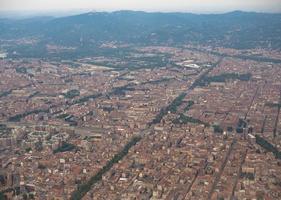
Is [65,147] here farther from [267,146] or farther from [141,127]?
[267,146]

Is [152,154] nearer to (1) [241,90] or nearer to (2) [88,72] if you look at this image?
(1) [241,90]

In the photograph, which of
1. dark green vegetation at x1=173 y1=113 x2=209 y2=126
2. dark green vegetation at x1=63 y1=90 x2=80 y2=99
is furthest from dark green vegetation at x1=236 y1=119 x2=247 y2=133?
dark green vegetation at x1=63 y1=90 x2=80 y2=99

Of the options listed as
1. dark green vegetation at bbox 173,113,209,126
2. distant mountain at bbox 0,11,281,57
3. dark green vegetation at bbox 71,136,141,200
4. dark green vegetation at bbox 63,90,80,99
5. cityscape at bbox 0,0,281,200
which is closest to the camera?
dark green vegetation at bbox 71,136,141,200

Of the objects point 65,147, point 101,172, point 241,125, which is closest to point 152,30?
point 241,125

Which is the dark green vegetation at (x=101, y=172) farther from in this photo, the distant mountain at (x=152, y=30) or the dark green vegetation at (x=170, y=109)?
the distant mountain at (x=152, y=30)

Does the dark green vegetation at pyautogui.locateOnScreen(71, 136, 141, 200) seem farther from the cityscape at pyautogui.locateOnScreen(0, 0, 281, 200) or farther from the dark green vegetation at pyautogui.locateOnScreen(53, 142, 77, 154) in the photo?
the dark green vegetation at pyautogui.locateOnScreen(53, 142, 77, 154)

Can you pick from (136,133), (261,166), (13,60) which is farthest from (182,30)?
(261,166)
